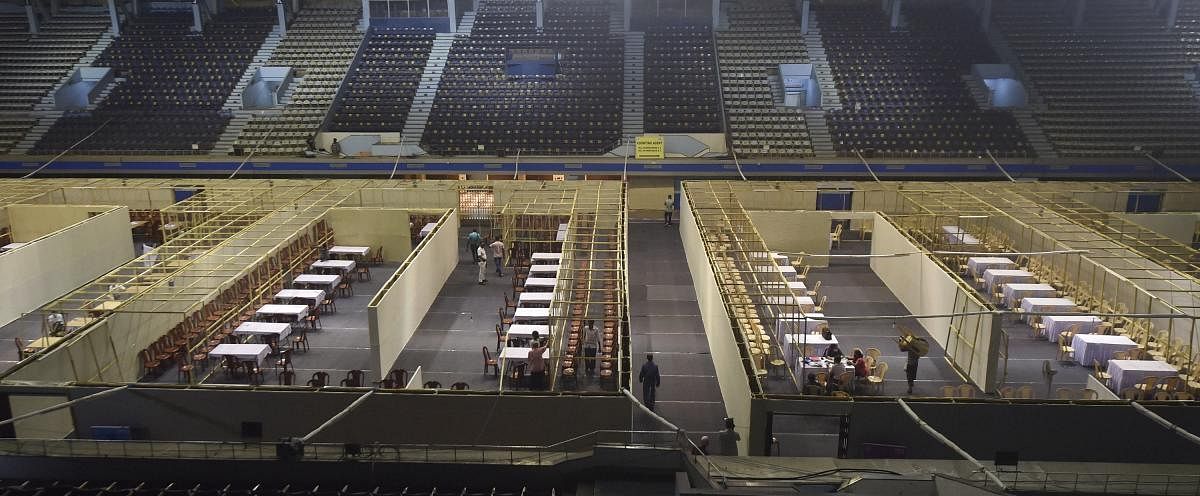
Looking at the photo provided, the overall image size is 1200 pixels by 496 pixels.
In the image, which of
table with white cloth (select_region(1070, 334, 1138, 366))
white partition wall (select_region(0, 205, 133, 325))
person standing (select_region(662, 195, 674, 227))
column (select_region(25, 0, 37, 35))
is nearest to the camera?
table with white cloth (select_region(1070, 334, 1138, 366))

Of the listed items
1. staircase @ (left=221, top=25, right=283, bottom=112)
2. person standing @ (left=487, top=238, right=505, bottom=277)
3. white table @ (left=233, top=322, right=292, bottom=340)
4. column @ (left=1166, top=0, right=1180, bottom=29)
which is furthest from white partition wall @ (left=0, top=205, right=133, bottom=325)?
column @ (left=1166, top=0, right=1180, bottom=29)

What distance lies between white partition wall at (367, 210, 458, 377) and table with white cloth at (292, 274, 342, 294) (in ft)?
8.38

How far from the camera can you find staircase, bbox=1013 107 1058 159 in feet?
113

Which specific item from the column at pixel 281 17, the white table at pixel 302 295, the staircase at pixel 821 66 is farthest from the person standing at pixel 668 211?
the column at pixel 281 17

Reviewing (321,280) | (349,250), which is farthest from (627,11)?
(321,280)

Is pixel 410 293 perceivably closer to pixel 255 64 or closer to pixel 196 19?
pixel 255 64

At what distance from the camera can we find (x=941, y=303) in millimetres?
17578

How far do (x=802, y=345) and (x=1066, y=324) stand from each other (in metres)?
6.47

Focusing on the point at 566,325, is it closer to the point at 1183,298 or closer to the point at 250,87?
the point at 1183,298

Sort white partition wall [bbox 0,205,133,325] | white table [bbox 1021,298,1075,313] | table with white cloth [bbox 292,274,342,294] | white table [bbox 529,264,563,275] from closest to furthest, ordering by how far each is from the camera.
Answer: white table [bbox 1021,298,1075,313]
white partition wall [bbox 0,205,133,325]
table with white cloth [bbox 292,274,342,294]
white table [bbox 529,264,563,275]

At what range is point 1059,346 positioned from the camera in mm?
17000

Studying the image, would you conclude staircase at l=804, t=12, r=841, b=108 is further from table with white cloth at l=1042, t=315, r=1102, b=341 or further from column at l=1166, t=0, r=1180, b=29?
table with white cloth at l=1042, t=315, r=1102, b=341

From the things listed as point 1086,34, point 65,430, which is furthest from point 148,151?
point 1086,34

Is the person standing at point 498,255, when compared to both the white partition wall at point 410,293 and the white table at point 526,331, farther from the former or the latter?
the white table at point 526,331
